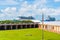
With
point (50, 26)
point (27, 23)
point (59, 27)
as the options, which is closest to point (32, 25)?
point (27, 23)

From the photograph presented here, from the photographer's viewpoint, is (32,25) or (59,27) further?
(32,25)

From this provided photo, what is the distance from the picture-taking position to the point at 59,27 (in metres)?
70.3

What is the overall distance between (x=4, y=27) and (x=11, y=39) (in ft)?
159

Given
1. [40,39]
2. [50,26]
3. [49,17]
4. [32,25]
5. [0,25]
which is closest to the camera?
[40,39]

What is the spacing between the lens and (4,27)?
99.6 meters

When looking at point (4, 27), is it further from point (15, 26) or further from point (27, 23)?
point (27, 23)

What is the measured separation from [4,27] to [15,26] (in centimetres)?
688

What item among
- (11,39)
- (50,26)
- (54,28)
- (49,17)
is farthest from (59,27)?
(49,17)

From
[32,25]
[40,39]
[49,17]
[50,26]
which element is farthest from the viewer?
[49,17]

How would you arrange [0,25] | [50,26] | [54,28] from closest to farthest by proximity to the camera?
[54,28], [50,26], [0,25]

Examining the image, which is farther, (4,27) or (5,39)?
(4,27)

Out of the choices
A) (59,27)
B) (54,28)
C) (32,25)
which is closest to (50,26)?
(54,28)

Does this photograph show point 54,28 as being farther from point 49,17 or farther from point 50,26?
point 49,17

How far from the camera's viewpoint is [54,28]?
248ft
